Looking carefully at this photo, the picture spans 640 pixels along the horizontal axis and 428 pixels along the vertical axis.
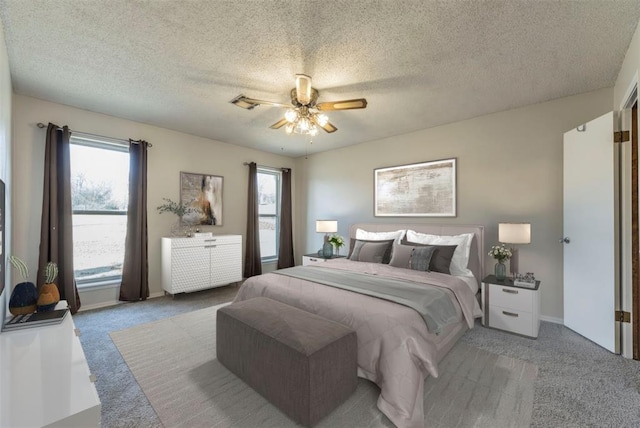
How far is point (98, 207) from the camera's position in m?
3.80

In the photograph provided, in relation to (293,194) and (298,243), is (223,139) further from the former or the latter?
(298,243)

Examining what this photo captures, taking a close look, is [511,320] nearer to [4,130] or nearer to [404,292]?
[404,292]

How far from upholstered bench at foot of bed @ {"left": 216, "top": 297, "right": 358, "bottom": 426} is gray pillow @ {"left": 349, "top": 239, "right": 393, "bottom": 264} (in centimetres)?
181

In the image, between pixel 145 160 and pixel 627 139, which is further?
pixel 145 160

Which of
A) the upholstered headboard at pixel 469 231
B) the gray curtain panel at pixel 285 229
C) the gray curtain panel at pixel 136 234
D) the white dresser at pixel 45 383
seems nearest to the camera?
the white dresser at pixel 45 383

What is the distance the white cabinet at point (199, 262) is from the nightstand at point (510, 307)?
12.5 ft

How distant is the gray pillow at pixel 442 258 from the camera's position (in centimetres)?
318

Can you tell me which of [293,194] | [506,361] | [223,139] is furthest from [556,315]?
[223,139]

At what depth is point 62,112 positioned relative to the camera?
11.3 feet

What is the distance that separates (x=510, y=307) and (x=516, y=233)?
32.6 inches

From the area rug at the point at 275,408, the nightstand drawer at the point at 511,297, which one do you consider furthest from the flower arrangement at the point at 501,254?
the area rug at the point at 275,408

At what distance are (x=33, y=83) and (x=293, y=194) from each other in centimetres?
431

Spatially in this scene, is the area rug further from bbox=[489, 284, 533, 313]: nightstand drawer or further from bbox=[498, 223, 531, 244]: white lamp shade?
bbox=[498, 223, 531, 244]: white lamp shade

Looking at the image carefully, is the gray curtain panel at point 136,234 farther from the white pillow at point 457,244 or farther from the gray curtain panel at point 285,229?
the white pillow at point 457,244
